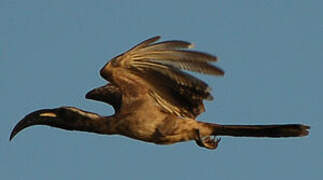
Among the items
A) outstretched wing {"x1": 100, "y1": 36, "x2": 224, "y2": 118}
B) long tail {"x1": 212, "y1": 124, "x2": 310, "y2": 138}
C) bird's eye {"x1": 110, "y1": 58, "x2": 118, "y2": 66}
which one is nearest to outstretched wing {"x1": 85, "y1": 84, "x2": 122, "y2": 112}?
outstretched wing {"x1": 100, "y1": 36, "x2": 224, "y2": 118}

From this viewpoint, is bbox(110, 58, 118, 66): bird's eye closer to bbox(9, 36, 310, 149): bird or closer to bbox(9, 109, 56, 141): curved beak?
bbox(9, 36, 310, 149): bird

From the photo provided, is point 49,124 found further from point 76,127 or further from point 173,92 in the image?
point 173,92

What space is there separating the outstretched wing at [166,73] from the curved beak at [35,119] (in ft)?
2.93

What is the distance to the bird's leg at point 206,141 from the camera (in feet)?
29.5

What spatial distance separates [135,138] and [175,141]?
431mm

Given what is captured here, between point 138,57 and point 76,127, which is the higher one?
point 138,57

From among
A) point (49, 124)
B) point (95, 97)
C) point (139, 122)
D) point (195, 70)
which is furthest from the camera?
point (95, 97)

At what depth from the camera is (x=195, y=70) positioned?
323 inches

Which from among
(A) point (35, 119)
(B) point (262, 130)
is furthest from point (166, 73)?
(A) point (35, 119)

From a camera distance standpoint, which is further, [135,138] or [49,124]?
[49,124]

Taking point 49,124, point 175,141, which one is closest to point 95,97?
point 49,124

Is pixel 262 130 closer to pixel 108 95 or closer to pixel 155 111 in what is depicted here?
pixel 155 111

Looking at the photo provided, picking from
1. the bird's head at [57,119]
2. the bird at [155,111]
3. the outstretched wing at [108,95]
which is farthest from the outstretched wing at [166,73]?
the outstretched wing at [108,95]

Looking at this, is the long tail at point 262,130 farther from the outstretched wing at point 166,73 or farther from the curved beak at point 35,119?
the curved beak at point 35,119
